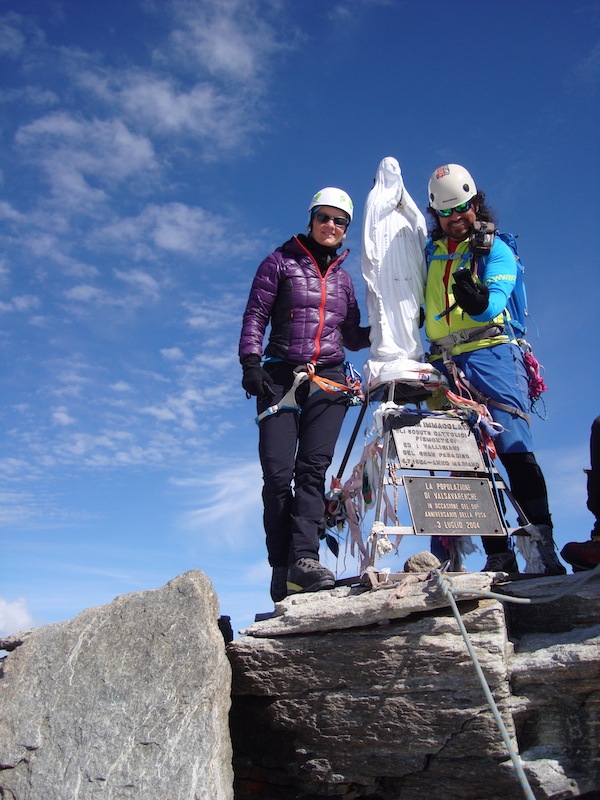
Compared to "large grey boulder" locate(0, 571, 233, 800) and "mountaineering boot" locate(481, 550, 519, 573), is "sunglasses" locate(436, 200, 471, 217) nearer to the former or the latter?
"mountaineering boot" locate(481, 550, 519, 573)

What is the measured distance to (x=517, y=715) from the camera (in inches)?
188

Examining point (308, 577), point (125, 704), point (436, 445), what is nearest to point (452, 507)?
point (436, 445)

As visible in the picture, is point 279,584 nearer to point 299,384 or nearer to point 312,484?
point 312,484

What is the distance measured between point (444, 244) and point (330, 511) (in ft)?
8.99

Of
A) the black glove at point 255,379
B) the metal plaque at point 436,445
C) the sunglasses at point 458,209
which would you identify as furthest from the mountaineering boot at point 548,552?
the sunglasses at point 458,209

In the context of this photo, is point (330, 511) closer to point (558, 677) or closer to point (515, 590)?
point (515, 590)

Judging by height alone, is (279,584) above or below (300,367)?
below

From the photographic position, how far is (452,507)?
5945 mm

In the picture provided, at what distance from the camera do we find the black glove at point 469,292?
19.8ft

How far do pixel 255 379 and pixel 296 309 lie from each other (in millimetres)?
856

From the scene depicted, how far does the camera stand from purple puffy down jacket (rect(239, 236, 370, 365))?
677 centimetres

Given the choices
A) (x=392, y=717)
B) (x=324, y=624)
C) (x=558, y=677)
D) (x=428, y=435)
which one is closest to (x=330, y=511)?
(x=428, y=435)

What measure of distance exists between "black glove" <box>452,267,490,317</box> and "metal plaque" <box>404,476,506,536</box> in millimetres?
1452

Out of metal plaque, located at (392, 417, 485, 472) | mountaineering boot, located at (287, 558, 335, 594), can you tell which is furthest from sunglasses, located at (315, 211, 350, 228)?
mountaineering boot, located at (287, 558, 335, 594)
